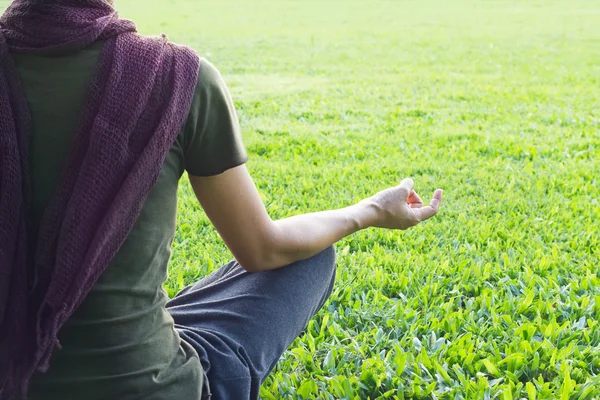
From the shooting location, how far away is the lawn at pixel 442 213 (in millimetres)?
2473

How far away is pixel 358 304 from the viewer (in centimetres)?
293

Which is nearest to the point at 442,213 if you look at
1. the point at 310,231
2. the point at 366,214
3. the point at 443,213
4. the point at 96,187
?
the point at 443,213

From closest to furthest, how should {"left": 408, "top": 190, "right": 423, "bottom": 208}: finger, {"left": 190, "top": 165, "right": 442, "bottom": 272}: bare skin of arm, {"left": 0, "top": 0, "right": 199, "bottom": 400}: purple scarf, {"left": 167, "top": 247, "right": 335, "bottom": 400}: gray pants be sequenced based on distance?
{"left": 0, "top": 0, "right": 199, "bottom": 400}: purple scarf → {"left": 190, "top": 165, "right": 442, "bottom": 272}: bare skin of arm → {"left": 167, "top": 247, "right": 335, "bottom": 400}: gray pants → {"left": 408, "top": 190, "right": 423, "bottom": 208}: finger

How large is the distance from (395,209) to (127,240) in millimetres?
767

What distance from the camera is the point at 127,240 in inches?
54.6

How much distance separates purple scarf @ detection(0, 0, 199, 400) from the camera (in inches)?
51.6

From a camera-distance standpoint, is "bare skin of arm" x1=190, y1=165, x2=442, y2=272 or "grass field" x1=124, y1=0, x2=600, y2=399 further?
"grass field" x1=124, y1=0, x2=600, y2=399

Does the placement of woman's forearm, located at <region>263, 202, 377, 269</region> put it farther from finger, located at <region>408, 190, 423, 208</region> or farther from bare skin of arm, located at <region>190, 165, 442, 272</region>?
finger, located at <region>408, 190, 423, 208</region>

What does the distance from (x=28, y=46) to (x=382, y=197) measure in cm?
91

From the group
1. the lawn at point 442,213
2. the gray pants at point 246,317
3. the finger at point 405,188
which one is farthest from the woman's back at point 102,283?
the lawn at point 442,213

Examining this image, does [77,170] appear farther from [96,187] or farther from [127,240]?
[127,240]

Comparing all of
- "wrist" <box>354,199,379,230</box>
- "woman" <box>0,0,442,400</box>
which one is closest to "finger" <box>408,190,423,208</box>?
"wrist" <box>354,199,379,230</box>

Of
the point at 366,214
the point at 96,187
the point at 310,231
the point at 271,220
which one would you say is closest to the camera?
the point at 96,187

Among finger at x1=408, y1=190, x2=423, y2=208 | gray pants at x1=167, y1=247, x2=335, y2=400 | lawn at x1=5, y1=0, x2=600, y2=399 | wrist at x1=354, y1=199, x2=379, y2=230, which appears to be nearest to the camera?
gray pants at x1=167, y1=247, x2=335, y2=400
